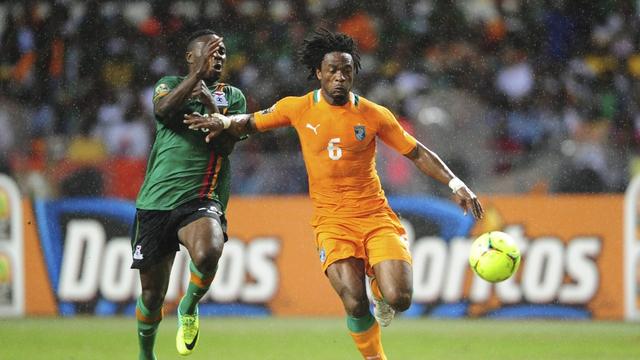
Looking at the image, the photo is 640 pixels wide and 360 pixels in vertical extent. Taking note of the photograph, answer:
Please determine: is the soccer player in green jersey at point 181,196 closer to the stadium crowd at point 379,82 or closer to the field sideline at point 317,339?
the field sideline at point 317,339

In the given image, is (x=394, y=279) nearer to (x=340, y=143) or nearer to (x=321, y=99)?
(x=340, y=143)

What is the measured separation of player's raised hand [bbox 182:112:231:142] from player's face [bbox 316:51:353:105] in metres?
0.82

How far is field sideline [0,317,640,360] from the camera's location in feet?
33.3

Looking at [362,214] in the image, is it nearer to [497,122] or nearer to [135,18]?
[497,122]

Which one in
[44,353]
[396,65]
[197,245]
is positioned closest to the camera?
[197,245]

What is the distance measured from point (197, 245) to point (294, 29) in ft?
29.3

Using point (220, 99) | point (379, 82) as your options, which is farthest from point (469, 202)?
point (379, 82)

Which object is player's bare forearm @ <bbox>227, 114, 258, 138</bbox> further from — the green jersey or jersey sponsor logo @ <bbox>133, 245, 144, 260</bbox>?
jersey sponsor logo @ <bbox>133, 245, 144, 260</bbox>

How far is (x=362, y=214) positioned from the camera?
26.6 feet

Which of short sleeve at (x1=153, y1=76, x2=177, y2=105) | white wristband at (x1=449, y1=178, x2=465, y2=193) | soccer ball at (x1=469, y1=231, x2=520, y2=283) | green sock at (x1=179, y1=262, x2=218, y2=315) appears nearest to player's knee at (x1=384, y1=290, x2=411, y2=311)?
soccer ball at (x1=469, y1=231, x2=520, y2=283)

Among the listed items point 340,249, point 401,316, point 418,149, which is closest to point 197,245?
point 340,249

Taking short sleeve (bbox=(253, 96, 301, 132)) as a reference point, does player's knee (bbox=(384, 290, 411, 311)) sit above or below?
below

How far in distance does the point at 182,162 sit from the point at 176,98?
62 centimetres

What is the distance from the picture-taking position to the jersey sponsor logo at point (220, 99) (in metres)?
8.39
